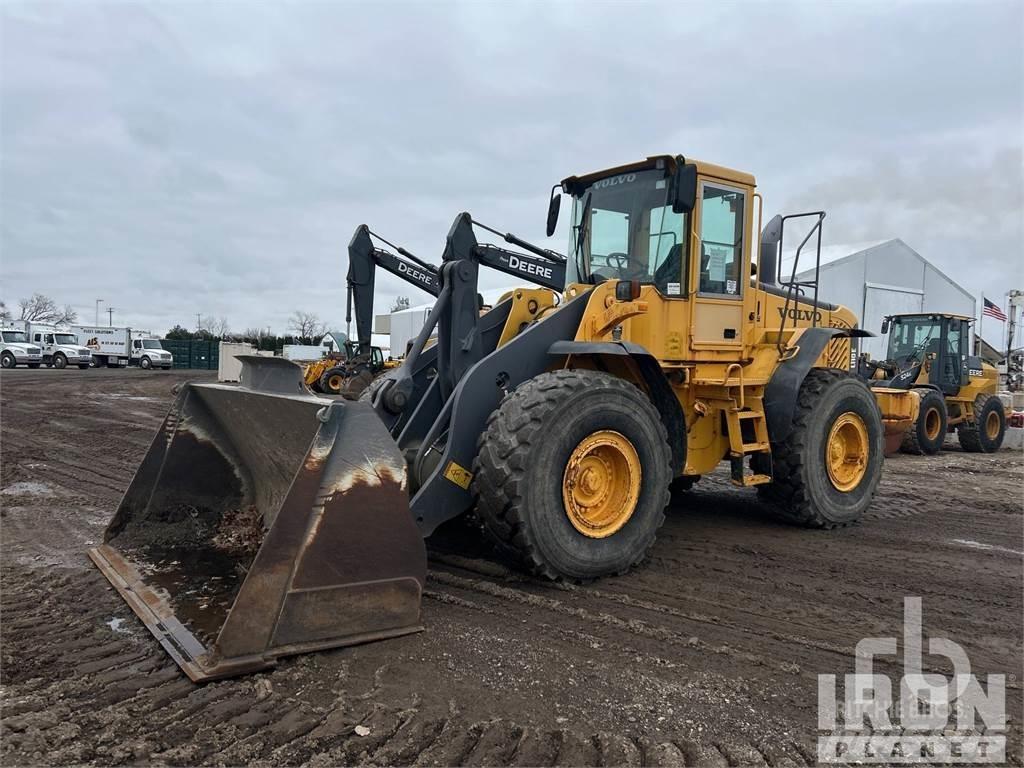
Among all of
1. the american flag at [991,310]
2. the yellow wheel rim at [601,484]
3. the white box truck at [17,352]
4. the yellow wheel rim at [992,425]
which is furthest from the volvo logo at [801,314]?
the white box truck at [17,352]

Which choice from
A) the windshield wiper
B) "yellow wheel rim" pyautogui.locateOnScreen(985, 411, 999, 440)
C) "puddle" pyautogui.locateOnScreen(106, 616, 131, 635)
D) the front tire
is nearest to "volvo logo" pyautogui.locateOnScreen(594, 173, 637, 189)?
the windshield wiper

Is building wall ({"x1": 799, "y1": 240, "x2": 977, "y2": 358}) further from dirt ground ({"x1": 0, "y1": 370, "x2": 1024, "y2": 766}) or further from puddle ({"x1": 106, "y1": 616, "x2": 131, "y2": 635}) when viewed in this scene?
puddle ({"x1": 106, "y1": 616, "x2": 131, "y2": 635})

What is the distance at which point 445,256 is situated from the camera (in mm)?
5391

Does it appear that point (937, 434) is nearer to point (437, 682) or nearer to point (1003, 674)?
point (1003, 674)

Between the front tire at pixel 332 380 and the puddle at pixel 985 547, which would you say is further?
the front tire at pixel 332 380

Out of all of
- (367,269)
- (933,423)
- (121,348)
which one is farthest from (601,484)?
(121,348)

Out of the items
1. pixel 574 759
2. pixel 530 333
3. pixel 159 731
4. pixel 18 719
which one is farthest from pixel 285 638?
pixel 530 333

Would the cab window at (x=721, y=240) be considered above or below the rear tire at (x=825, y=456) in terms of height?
above

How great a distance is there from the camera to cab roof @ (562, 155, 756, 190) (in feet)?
17.1

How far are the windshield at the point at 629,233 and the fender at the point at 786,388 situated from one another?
135 cm

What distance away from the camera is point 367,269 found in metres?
11.9

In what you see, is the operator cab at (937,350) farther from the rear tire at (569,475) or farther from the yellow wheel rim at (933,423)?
the rear tire at (569,475)

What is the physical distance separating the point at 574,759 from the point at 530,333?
2723mm

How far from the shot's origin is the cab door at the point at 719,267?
545cm
